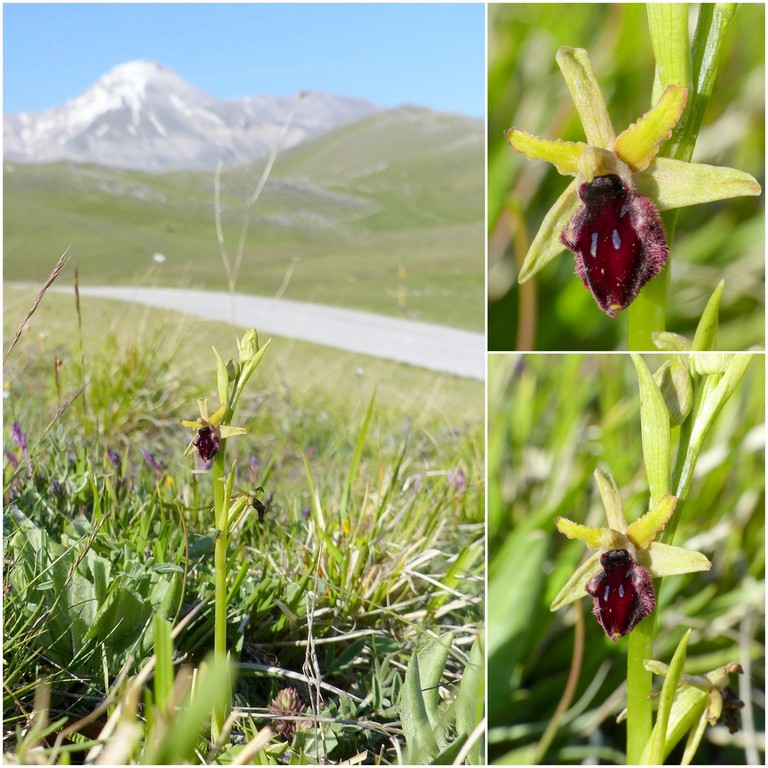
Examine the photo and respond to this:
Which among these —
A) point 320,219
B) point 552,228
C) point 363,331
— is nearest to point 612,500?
point 552,228

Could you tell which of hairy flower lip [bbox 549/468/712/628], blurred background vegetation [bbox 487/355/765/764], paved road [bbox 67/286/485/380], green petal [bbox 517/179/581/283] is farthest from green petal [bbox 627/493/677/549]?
paved road [bbox 67/286/485/380]

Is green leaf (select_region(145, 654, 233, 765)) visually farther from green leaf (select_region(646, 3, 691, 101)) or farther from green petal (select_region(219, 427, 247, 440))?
green leaf (select_region(646, 3, 691, 101))

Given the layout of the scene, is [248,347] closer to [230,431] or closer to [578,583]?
[230,431]

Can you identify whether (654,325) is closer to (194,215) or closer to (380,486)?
(380,486)

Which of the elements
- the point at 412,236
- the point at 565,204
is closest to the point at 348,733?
the point at 565,204


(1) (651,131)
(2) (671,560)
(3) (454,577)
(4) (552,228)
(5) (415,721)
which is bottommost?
(5) (415,721)

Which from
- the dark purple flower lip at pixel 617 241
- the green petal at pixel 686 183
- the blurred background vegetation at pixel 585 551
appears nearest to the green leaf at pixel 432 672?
the blurred background vegetation at pixel 585 551
